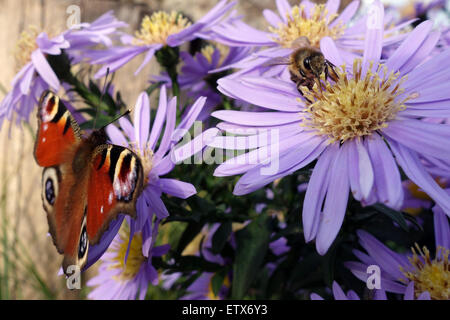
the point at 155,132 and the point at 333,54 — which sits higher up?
the point at 333,54

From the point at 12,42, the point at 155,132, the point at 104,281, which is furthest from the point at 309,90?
the point at 12,42

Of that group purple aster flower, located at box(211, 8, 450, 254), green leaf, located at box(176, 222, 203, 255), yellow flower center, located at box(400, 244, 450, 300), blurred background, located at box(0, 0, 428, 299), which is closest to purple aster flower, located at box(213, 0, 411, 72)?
purple aster flower, located at box(211, 8, 450, 254)

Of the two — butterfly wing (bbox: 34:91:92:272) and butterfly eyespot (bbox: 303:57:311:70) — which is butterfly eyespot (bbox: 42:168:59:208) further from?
butterfly eyespot (bbox: 303:57:311:70)

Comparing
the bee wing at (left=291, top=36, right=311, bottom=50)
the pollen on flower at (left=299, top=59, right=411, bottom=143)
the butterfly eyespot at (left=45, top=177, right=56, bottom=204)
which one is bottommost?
the butterfly eyespot at (left=45, top=177, right=56, bottom=204)

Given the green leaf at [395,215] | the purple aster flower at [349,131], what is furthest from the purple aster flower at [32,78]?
the green leaf at [395,215]

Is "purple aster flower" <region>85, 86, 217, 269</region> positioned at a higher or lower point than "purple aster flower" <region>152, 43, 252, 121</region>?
lower

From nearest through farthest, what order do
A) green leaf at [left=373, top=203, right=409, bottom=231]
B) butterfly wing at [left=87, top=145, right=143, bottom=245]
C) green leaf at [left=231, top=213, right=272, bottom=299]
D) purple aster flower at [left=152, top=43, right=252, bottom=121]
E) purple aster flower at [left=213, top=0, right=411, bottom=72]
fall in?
butterfly wing at [left=87, top=145, right=143, bottom=245]
green leaf at [left=373, top=203, right=409, bottom=231]
green leaf at [left=231, top=213, right=272, bottom=299]
purple aster flower at [left=213, top=0, right=411, bottom=72]
purple aster flower at [left=152, top=43, right=252, bottom=121]
